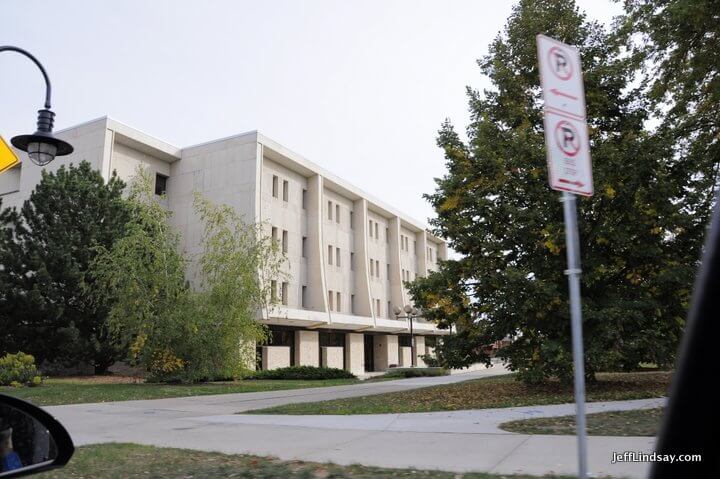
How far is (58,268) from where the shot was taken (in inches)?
1188

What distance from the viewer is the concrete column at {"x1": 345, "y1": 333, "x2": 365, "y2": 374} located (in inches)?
1986

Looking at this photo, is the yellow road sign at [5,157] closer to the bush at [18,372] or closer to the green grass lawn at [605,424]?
the green grass lawn at [605,424]

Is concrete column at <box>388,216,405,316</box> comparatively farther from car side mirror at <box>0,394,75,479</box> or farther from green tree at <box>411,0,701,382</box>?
car side mirror at <box>0,394,75,479</box>

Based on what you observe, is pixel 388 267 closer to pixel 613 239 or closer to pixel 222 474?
pixel 613 239

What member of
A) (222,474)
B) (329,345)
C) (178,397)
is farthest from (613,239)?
(329,345)

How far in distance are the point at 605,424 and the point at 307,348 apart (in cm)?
3643

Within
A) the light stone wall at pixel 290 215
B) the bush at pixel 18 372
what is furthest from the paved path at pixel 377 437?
the light stone wall at pixel 290 215

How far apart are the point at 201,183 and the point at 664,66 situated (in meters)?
31.4

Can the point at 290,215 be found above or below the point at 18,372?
above

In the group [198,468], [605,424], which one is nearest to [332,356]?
[605,424]

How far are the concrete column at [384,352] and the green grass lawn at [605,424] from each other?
4721cm

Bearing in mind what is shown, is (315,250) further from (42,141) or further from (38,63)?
(42,141)

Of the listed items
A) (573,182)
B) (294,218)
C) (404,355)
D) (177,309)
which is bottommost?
(404,355)

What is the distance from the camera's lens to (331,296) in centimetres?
4784
